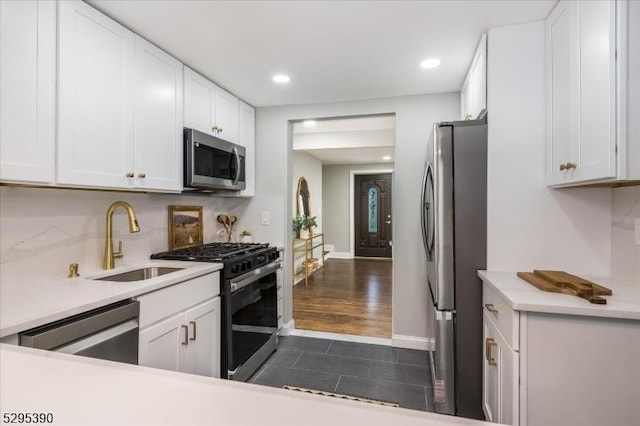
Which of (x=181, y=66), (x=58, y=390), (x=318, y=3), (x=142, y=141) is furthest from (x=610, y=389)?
(x=181, y=66)

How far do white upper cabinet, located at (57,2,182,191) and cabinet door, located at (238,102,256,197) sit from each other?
91 cm

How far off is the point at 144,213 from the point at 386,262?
6158mm

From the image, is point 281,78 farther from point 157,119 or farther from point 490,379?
point 490,379

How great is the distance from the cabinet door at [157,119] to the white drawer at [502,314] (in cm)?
209

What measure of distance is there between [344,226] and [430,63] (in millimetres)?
6033

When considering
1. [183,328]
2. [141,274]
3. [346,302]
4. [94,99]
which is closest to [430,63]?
[94,99]

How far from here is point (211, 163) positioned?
8.73 ft

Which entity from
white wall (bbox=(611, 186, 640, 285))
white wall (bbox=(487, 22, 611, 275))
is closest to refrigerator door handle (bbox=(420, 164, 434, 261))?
white wall (bbox=(487, 22, 611, 275))

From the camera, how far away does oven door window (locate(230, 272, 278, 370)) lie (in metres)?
2.38

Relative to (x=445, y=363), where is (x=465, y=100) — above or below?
above

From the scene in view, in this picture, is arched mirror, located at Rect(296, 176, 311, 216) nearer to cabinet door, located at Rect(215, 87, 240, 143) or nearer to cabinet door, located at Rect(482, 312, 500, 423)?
cabinet door, located at Rect(215, 87, 240, 143)

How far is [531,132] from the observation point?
1922 millimetres

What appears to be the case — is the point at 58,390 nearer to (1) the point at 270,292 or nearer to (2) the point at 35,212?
(2) the point at 35,212

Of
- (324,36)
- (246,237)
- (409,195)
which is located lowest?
(246,237)
